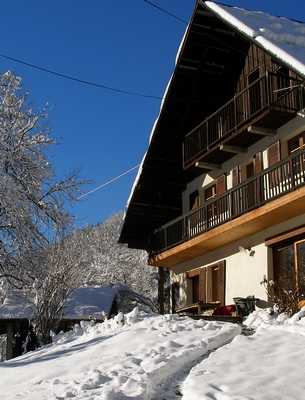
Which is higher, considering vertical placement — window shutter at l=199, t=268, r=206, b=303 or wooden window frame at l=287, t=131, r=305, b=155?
wooden window frame at l=287, t=131, r=305, b=155

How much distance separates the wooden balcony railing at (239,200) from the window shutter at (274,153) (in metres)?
1.02

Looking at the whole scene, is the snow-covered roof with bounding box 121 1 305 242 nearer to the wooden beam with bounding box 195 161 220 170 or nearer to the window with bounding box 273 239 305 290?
the wooden beam with bounding box 195 161 220 170

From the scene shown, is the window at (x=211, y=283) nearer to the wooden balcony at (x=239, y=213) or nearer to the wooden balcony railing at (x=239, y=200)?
the wooden balcony at (x=239, y=213)

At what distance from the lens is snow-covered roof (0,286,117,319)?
76.8 feet

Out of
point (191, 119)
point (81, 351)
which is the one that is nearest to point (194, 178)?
point (191, 119)

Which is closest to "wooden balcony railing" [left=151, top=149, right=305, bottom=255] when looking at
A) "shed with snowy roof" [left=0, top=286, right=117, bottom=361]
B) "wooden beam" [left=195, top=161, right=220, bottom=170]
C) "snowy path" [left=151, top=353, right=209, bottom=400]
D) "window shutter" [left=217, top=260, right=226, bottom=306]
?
"window shutter" [left=217, top=260, right=226, bottom=306]

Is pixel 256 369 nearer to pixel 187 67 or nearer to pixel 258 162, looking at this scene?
pixel 258 162

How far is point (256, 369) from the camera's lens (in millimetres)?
7855

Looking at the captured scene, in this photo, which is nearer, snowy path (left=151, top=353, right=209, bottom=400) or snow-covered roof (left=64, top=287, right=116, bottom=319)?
snowy path (left=151, top=353, right=209, bottom=400)

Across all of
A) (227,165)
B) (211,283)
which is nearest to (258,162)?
Result: (227,165)

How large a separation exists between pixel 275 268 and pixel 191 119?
22.8 feet

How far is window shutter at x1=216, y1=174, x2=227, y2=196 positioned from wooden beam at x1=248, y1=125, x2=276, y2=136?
311 cm

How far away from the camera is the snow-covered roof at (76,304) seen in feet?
76.8

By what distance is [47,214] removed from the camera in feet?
77.5
